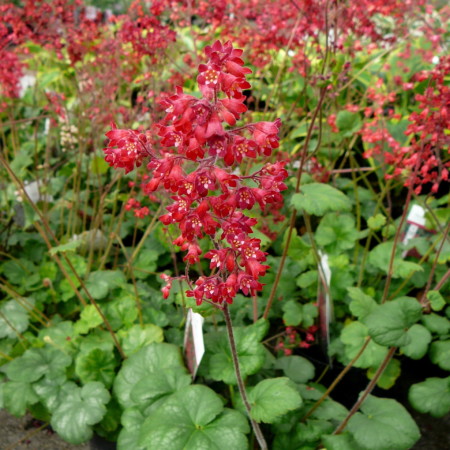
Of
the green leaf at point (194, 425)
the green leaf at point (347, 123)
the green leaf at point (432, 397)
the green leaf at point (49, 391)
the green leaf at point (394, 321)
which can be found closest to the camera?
the green leaf at point (194, 425)

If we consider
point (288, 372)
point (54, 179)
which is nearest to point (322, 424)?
point (288, 372)

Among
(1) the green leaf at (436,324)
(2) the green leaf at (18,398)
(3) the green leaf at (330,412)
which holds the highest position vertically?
(1) the green leaf at (436,324)

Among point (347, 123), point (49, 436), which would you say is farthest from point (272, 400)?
point (347, 123)

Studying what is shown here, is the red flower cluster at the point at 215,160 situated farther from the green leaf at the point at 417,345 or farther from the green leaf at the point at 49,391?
the green leaf at the point at 49,391

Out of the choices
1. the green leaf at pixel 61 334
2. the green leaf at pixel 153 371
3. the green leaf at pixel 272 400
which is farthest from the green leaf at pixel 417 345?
the green leaf at pixel 61 334

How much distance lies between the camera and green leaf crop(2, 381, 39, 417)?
151 cm

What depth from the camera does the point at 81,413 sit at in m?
1.41

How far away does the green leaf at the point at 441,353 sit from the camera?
4.83 feet

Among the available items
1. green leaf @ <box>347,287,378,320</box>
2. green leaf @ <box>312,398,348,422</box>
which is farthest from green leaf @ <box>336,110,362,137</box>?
green leaf @ <box>312,398,348,422</box>

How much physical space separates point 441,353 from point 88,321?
115 centimetres

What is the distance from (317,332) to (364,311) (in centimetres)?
29

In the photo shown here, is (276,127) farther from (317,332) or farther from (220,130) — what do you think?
(317,332)

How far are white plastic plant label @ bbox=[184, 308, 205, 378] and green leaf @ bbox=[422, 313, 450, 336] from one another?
0.72 m

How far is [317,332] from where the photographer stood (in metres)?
1.79
